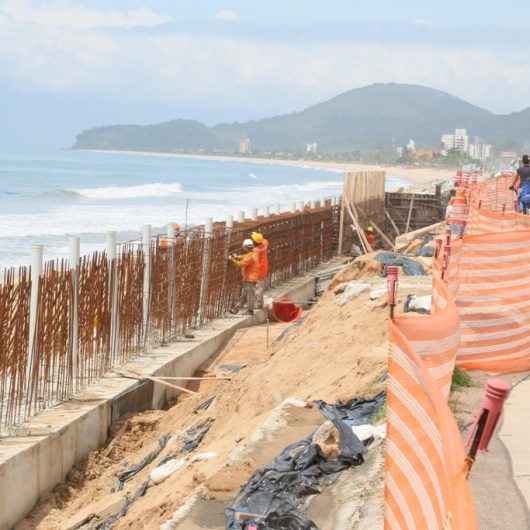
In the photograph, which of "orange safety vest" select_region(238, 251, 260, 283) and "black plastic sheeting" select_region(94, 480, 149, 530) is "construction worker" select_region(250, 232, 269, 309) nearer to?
"orange safety vest" select_region(238, 251, 260, 283)

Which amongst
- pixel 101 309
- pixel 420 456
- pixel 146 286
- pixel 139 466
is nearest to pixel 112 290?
pixel 101 309

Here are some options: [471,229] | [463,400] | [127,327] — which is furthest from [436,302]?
Result: [471,229]

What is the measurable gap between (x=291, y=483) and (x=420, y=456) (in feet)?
4.97

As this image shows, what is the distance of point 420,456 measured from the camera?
4.29 m

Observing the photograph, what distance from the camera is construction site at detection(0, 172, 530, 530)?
461 cm

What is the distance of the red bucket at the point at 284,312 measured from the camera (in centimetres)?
1741

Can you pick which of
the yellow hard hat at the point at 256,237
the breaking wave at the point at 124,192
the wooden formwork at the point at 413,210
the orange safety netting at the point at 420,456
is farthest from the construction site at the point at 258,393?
the breaking wave at the point at 124,192

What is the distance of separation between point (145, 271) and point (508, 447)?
694 cm

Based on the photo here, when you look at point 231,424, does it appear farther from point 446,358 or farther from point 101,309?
point 101,309

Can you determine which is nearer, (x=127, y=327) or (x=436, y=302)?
(x=436, y=302)

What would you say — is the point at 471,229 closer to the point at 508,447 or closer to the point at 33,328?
the point at 33,328

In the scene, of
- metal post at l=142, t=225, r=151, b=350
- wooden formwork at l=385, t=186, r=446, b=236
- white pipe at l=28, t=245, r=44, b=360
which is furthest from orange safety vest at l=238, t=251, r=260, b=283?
wooden formwork at l=385, t=186, r=446, b=236

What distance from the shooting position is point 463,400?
298 inches

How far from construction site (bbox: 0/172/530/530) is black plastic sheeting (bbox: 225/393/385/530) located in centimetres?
1
